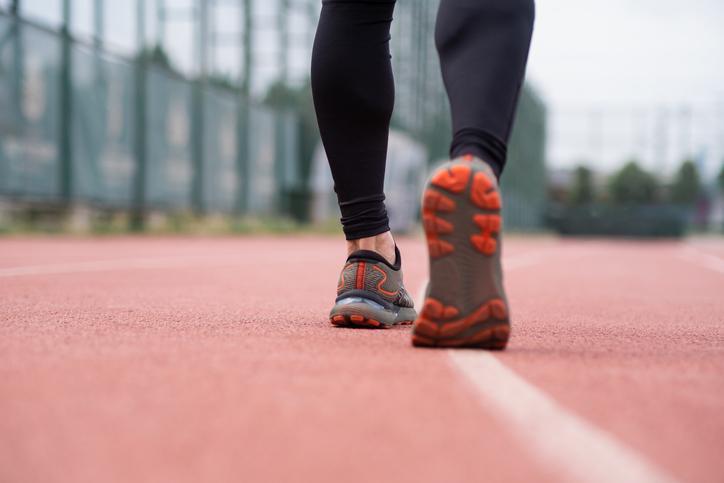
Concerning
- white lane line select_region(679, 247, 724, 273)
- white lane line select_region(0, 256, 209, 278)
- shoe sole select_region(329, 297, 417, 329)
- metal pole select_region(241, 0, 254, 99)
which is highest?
metal pole select_region(241, 0, 254, 99)

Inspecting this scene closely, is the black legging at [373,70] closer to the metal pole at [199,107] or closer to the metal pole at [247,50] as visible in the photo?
the metal pole at [199,107]

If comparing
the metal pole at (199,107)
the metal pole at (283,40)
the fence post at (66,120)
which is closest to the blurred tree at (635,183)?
the metal pole at (283,40)

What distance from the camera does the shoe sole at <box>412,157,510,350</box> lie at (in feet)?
5.65

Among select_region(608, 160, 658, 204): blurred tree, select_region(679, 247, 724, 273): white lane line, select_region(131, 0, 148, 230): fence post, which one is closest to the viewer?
select_region(679, 247, 724, 273): white lane line

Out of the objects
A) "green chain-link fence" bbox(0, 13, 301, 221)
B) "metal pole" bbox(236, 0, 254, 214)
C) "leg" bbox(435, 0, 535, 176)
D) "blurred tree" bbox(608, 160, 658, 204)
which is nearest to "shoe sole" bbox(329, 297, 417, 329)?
"leg" bbox(435, 0, 535, 176)

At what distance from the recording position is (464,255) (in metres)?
1.75

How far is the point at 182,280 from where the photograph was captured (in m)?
4.28

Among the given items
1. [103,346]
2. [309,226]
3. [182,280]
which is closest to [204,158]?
[309,226]

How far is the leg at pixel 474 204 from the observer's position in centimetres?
173

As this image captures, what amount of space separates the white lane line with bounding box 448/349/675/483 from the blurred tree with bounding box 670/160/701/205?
49565mm

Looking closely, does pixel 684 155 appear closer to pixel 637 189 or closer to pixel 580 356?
pixel 637 189

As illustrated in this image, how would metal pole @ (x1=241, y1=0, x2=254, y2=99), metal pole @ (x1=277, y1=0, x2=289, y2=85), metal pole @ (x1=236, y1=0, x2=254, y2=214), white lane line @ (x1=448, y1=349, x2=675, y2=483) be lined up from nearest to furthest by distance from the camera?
white lane line @ (x1=448, y1=349, x2=675, y2=483)
metal pole @ (x1=236, y1=0, x2=254, y2=214)
metal pole @ (x1=241, y1=0, x2=254, y2=99)
metal pole @ (x1=277, y1=0, x2=289, y2=85)

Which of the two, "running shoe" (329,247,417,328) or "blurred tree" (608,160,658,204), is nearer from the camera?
"running shoe" (329,247,417,328)

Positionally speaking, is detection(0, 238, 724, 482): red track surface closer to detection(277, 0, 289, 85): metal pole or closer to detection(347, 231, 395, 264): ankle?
detection(347, 231, 395, 264): ankle
